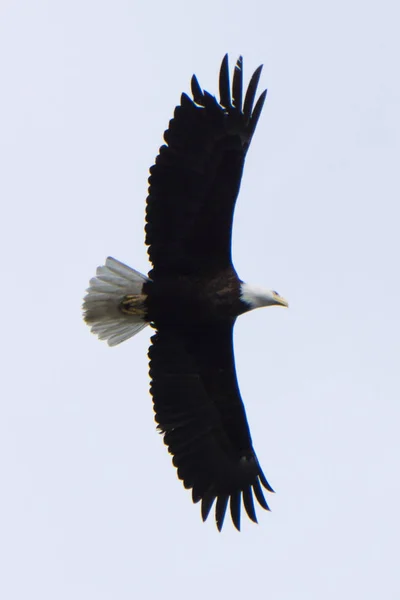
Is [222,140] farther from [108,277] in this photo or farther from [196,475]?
[196,475]

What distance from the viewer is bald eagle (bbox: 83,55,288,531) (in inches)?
400

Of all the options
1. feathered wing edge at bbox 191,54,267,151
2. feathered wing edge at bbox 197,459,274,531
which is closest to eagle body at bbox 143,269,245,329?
feathered wing edge at bbox 191,54,267,151

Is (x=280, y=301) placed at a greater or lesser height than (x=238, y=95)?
lesser

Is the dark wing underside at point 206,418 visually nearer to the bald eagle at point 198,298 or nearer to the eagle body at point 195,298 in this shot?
the bald eagle at point 198,298

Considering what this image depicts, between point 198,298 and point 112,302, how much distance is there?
77 cm

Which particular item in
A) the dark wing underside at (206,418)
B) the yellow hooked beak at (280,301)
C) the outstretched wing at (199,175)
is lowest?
the dark wing underside at (206,418)

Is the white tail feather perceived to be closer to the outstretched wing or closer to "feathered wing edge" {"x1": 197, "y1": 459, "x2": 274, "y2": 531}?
the outstretched wing

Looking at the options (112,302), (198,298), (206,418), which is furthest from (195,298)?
(206,418)

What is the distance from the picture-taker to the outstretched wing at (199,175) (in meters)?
10.1

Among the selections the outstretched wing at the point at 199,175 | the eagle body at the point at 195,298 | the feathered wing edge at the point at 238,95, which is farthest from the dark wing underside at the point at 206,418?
the feathered wing edge at the point at 238,95

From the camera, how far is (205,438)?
1113cm

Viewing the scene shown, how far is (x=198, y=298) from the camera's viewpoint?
10531 mm

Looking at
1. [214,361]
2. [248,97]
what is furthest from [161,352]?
[248,97]

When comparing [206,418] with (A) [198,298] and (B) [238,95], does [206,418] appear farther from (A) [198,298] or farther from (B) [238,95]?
(B) [238,95]
